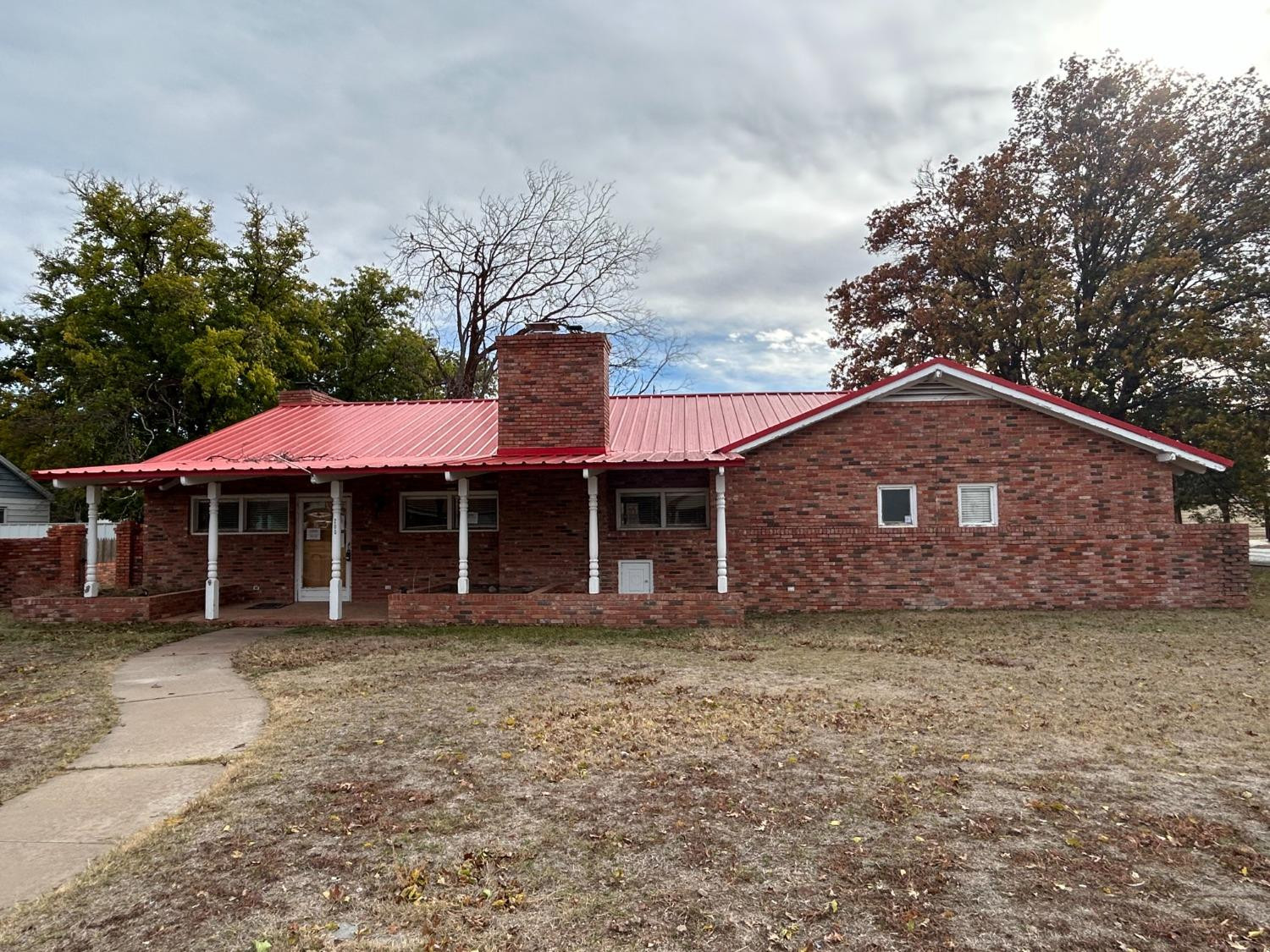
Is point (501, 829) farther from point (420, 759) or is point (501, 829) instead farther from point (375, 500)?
point (375, 500)

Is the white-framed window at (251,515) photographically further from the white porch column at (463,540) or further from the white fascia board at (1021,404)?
the white fascia board at (1021,404)

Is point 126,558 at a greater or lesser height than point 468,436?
lesser

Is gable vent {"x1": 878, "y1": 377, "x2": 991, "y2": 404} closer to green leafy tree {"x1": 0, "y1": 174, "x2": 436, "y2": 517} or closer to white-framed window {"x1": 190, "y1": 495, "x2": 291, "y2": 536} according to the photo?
white-framed window {"x1": 190, "y1": 495, "x2": 291, "y2": 536}

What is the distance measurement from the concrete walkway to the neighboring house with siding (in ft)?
85.7

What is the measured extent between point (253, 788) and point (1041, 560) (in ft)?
41.3

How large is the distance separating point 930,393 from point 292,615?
11.7 m

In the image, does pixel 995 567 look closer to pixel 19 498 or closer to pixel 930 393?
pixel 930 393

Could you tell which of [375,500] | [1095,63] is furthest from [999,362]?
[375,500]

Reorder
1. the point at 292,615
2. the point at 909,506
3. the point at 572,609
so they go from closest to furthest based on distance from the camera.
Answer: the point at 572,609 → the point at 292,615 → the point at 909,506

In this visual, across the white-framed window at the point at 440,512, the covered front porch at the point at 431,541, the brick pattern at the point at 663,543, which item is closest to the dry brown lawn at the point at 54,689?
the covered front porch at the point at 431,541

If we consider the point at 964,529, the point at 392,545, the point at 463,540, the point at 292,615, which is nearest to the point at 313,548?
the point at 392,545

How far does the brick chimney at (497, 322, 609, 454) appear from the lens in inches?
543

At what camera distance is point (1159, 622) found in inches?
452

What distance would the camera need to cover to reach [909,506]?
13430mm
